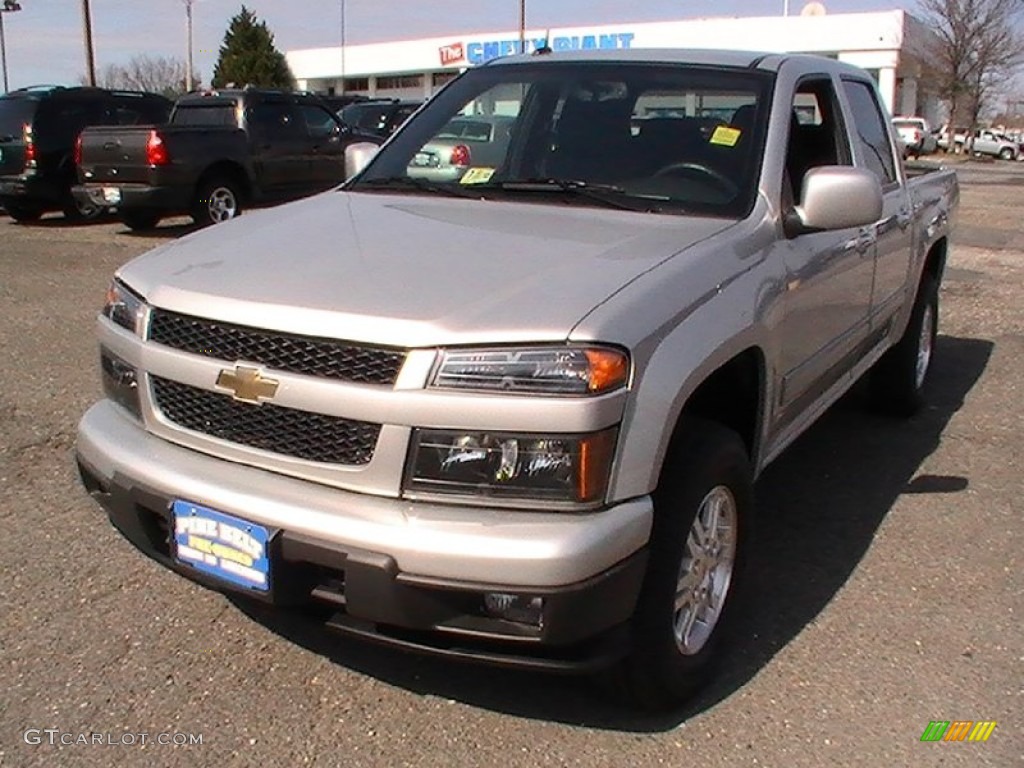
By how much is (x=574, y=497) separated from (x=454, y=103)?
7.90 feet

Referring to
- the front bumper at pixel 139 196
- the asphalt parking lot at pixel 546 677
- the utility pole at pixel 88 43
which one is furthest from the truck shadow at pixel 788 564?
the utility pole at pixel 88 43

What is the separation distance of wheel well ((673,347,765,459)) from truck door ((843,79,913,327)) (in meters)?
1.44

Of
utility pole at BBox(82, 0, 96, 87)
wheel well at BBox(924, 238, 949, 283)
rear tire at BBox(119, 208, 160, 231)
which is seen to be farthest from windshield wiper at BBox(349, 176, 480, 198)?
utility pole at BBox(82, 0, 96, 87)

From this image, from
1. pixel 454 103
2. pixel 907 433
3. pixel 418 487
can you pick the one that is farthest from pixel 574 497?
pixel 907 433

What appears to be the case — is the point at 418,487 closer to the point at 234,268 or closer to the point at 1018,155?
the point at 234,268

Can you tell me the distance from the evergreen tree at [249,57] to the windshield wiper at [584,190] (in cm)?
6246

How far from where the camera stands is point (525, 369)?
2.41 metres

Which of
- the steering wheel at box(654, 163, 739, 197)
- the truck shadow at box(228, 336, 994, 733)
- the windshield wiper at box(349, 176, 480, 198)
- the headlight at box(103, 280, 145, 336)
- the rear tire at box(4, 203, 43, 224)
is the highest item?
the steering wheel at box(654, 163, 739, 197)

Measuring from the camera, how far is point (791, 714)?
115 inches

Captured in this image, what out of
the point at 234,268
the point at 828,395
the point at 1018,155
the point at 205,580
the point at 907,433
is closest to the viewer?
the point at 205,580

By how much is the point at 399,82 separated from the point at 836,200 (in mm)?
63720

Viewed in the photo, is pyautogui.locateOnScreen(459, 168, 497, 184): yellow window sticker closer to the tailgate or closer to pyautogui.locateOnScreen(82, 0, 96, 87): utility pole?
the tailgate

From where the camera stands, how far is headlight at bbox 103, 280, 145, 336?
115 inches

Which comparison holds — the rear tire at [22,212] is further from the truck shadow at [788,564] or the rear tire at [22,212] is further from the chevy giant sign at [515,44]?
the chevy giant sign at [515,44]
